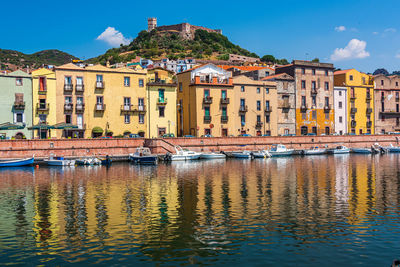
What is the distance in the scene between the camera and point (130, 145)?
71000 mm

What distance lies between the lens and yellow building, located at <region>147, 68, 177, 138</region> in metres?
79.5

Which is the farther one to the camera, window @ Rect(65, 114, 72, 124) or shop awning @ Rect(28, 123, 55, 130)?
window @ Rect(65, 114, 72, 124)

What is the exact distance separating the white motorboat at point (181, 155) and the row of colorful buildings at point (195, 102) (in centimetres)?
1003

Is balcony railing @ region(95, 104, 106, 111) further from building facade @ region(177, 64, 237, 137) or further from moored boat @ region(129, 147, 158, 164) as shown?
building facade @ region(177, 64, 237, 137)

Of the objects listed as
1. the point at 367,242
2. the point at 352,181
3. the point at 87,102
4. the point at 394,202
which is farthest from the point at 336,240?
the point at 87,102

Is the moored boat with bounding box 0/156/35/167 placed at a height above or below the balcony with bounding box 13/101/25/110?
below

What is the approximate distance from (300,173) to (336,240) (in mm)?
29708

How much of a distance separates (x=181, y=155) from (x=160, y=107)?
1414cm

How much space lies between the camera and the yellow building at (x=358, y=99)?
103125mm

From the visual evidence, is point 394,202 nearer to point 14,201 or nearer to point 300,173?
point 300,173

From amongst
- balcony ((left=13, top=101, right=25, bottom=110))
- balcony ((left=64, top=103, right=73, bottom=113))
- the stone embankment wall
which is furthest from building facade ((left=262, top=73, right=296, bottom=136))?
balcony ((left=13, top=101, right=25, bottom=110))

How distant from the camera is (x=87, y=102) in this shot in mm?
74500

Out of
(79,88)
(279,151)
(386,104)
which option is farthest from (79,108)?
(386,104)

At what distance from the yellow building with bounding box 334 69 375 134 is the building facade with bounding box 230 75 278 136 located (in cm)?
2239
